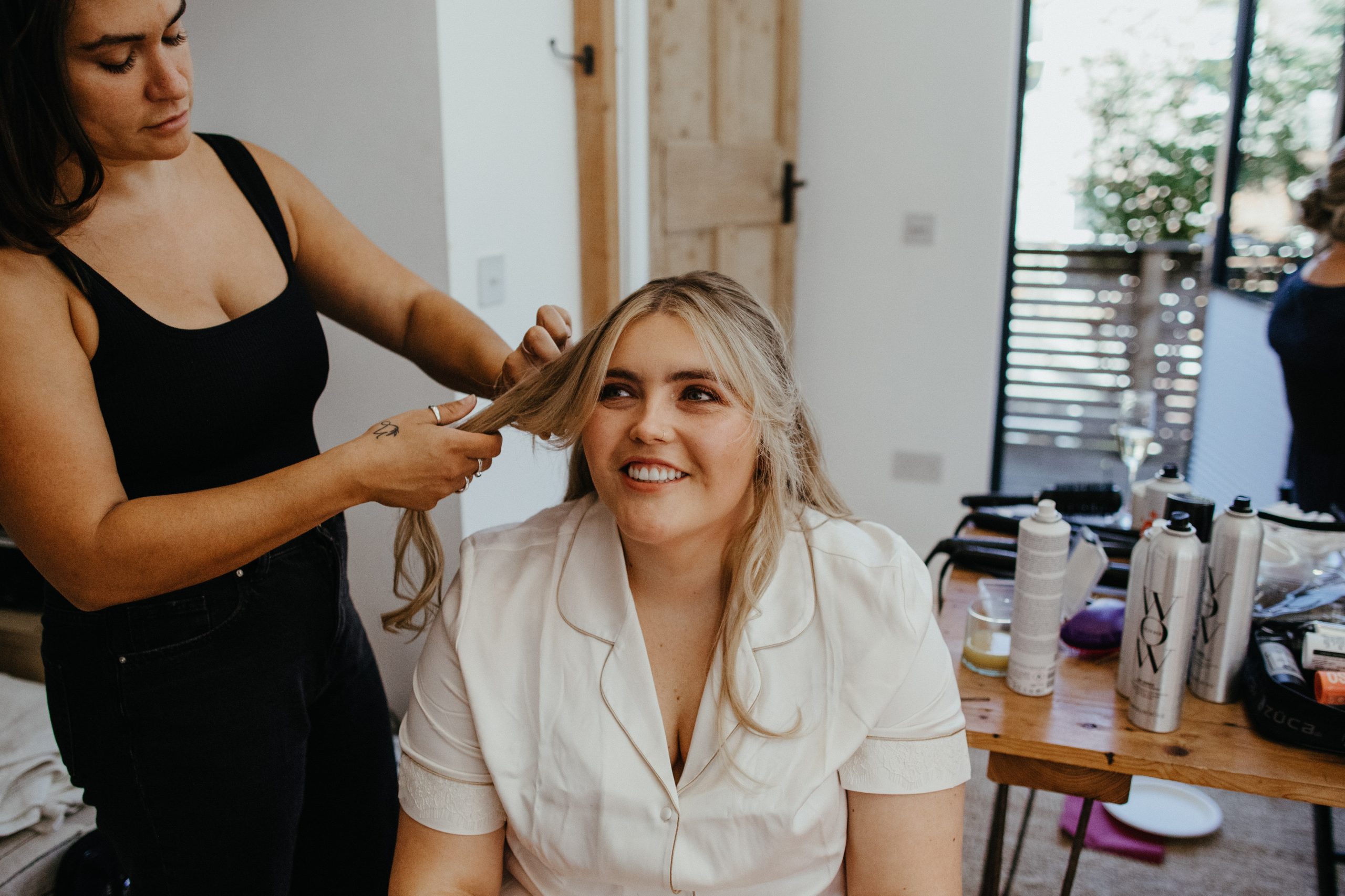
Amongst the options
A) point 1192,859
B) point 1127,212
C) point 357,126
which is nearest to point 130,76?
point 357,126

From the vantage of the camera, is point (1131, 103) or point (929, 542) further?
point (1131, 103)

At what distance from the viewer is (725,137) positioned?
317 centimetres

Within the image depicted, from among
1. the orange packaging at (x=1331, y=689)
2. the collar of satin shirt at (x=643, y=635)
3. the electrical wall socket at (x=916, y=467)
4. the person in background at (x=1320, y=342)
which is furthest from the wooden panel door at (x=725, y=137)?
the orange packaging at (x=1331, y=689)

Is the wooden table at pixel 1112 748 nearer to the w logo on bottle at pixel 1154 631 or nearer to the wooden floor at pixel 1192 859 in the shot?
the w logo on bottle at pixel 1154 631

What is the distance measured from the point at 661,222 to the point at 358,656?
173 cm

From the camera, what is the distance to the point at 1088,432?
4824 mm

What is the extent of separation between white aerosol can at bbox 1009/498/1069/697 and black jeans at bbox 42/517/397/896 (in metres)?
0.91

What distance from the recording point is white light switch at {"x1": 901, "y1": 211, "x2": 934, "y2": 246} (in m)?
3.66

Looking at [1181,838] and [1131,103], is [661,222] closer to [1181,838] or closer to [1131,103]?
[1181,838]

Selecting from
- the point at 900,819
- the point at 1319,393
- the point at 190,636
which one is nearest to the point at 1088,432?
the point at 1319,393

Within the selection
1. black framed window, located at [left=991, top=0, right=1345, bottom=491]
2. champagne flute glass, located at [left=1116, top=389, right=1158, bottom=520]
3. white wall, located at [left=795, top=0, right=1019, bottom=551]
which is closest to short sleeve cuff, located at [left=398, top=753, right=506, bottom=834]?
champagne flute glass, located at [left=1116, top=389, right=1158, bottom=520]

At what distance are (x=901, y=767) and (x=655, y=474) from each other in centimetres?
42

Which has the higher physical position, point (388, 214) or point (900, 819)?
point (388, 214)

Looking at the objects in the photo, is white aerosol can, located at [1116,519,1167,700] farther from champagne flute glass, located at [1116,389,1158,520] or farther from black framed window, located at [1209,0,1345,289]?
black framed window, located at [1209,0,1345,289]
